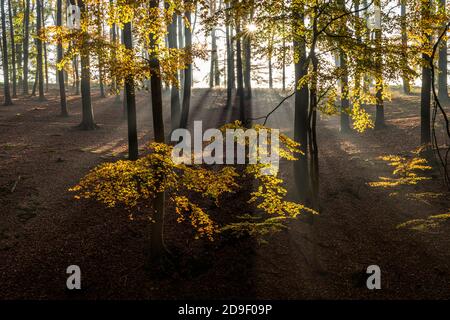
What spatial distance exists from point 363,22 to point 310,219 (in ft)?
18.1

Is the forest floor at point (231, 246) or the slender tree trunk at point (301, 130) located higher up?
the slender tree trunk at point (301, 130)

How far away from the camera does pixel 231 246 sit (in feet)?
31.1

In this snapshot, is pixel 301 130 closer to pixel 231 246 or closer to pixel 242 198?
pixel 242 198

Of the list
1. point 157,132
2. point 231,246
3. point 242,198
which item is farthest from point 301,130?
point 157,132

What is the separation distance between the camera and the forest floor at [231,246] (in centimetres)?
781

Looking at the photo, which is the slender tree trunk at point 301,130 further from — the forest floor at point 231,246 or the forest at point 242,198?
the forest floor at point 231,246

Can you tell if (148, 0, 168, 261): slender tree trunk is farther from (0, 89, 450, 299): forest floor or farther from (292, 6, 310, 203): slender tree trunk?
(292, 6, 310, 203): slender tree trunk

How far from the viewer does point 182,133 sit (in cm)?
1808

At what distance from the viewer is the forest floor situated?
25.6 ft

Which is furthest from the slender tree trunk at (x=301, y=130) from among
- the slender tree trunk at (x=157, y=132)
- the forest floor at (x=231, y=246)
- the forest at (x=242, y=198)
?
the slender tree trunk at (x=157, y=132)

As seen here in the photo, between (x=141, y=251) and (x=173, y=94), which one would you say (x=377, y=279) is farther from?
(x=173, y=94)
